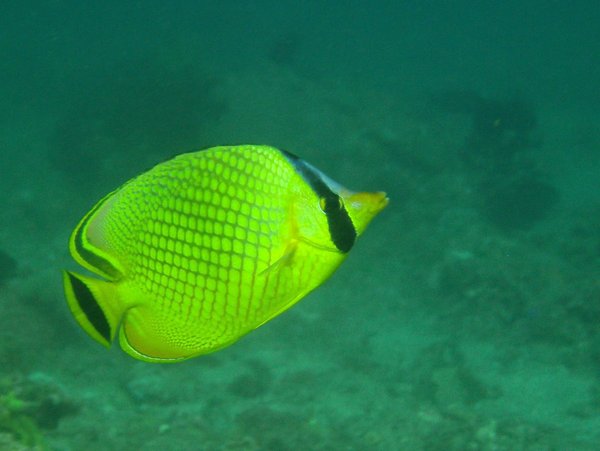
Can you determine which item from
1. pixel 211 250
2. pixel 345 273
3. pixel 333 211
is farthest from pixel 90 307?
pixel 345 273

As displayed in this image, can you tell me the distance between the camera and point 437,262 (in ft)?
39.5

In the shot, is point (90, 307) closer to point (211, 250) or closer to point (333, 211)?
point (211, 250)

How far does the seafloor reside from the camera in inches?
272

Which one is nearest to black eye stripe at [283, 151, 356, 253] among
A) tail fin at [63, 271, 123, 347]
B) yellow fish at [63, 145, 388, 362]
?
yellow fish at [63, 145, 388, 362]

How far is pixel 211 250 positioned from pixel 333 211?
0.26m

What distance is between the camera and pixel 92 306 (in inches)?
39.5

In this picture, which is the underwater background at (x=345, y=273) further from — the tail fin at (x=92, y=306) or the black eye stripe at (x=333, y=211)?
the black eye stripe at (x=333, y=211)

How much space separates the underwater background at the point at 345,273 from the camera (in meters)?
7.02

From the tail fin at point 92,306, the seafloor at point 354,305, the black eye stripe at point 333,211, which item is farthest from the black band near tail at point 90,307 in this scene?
the seafloor at point 354,305

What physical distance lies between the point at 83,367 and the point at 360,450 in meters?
4.68

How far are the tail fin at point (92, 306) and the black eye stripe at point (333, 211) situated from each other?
18.5 inches

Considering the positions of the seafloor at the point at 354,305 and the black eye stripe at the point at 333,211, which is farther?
the seafloor at the point at 354,305

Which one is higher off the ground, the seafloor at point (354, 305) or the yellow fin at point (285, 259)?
the seafloor at point (354, 305)

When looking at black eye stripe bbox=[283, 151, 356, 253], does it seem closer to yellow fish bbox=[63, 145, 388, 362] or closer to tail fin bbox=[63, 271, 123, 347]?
yellow fish bbox=[63, 145, 388, 362]
